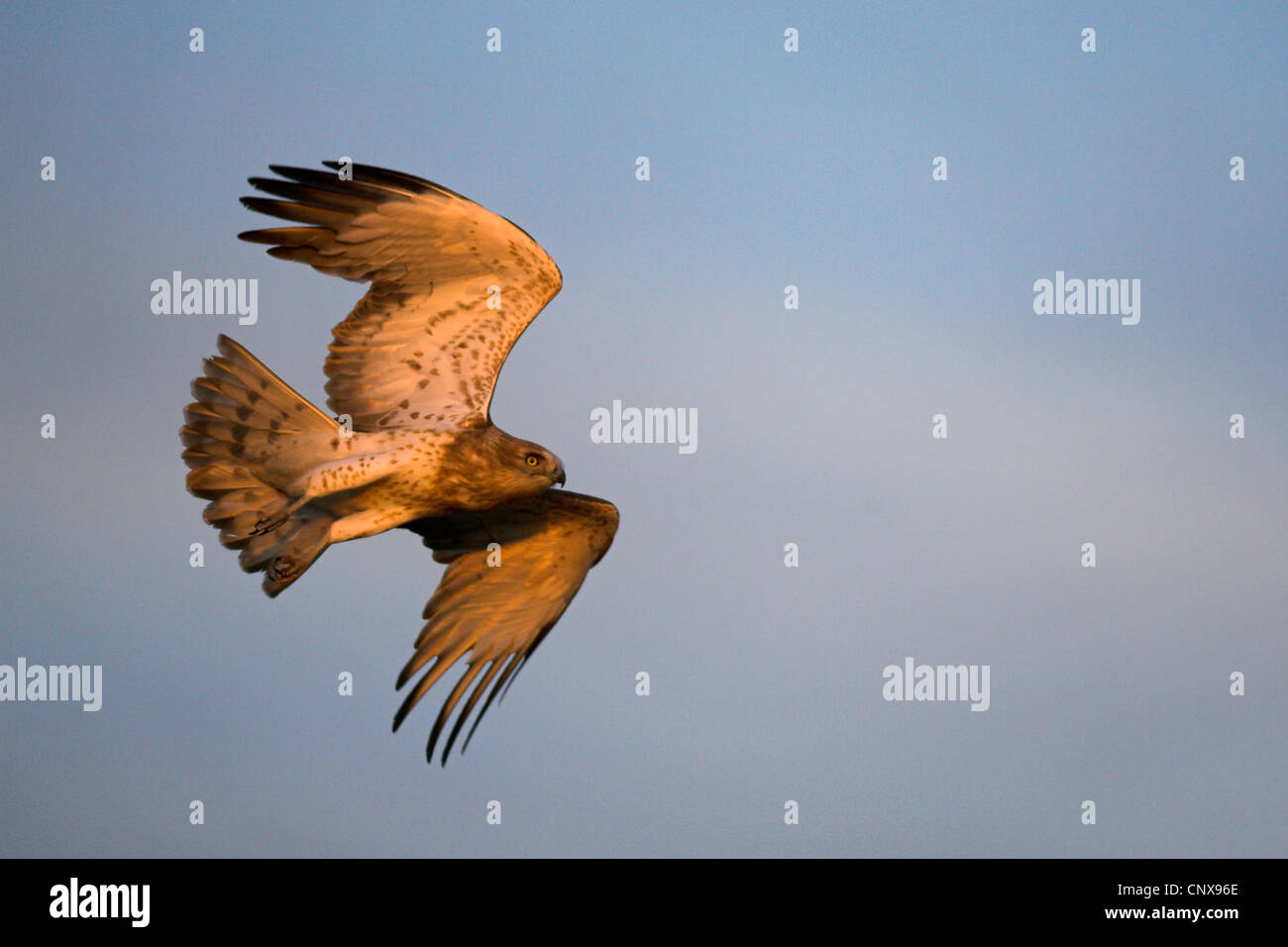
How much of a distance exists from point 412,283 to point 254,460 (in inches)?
74.5

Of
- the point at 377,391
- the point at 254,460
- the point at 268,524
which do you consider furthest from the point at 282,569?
the point at 377,391

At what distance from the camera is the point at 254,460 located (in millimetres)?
14242

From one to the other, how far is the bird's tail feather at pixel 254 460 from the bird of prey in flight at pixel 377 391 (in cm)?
1

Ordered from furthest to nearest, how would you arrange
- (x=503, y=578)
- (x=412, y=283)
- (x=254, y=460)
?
(x=503, y=578)
(x=412, y=283)
(x=254, y=460)

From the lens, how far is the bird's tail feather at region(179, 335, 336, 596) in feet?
Result: 46.2

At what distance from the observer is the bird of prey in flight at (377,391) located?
1406 centimetres

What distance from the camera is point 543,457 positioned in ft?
46.8

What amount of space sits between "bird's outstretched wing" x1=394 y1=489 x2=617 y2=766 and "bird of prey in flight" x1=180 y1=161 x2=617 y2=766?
3.78ft

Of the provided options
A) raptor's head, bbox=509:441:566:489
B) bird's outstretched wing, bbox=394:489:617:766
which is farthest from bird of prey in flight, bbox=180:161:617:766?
bird's outstretched wing, bbox=394:489:617:766

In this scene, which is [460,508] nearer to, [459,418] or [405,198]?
[459,418]

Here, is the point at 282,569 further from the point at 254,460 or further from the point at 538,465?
the point at 538,465

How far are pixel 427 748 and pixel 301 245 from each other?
4375 millimetres

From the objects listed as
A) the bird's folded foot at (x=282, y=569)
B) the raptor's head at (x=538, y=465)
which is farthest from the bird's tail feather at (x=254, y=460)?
the raptor's head at (x=538, y=465)
